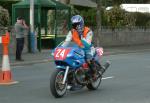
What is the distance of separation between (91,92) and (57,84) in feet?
4.62

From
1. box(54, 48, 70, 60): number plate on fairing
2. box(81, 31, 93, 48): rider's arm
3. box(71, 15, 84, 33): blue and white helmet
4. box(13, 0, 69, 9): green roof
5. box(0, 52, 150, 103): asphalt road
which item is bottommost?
box(0, 52, 150, 103): asphalt road

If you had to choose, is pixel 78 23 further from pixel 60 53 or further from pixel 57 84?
pixel 57 84

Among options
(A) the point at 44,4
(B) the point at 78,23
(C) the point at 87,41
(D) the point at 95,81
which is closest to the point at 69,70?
(C) the point at 87,41

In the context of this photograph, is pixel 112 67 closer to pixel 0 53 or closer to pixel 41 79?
pixel 41 79

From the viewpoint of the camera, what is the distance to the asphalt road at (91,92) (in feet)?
34.8

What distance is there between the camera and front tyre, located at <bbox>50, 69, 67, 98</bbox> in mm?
10566

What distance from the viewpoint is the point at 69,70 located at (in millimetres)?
10945

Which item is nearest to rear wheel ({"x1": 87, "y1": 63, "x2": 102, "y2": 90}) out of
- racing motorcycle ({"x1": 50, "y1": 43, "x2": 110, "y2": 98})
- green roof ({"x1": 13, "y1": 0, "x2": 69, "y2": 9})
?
racing motorcycle ({"x1": 50, "y1": 43, "x2": 110, "y2": 98})

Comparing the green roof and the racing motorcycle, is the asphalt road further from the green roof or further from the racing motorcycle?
the green roof

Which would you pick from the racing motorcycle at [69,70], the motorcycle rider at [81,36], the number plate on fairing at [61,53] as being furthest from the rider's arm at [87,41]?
the number plate on fairing at [61,53]

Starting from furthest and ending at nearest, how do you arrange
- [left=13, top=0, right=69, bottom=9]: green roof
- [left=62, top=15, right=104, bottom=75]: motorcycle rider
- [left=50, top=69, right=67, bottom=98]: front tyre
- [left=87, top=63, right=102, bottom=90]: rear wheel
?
[left=13, top=0, right=69, bottom=9]: green roof → [left=87, top=63, right=102, bottom=90]: rear wheel → [left=62, top=15, right=104, bottom=75]: motorcycle rider → [left=50, top=69, right=67, bottom=98]: front tyre

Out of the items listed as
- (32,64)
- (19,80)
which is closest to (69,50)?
(19,80)

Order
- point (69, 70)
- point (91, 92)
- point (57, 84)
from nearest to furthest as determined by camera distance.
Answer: point (57, 84) → point (69, 70) → point (91, 92)

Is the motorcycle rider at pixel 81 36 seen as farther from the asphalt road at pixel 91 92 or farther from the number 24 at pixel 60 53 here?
the asphalt road at pixel 91 92
